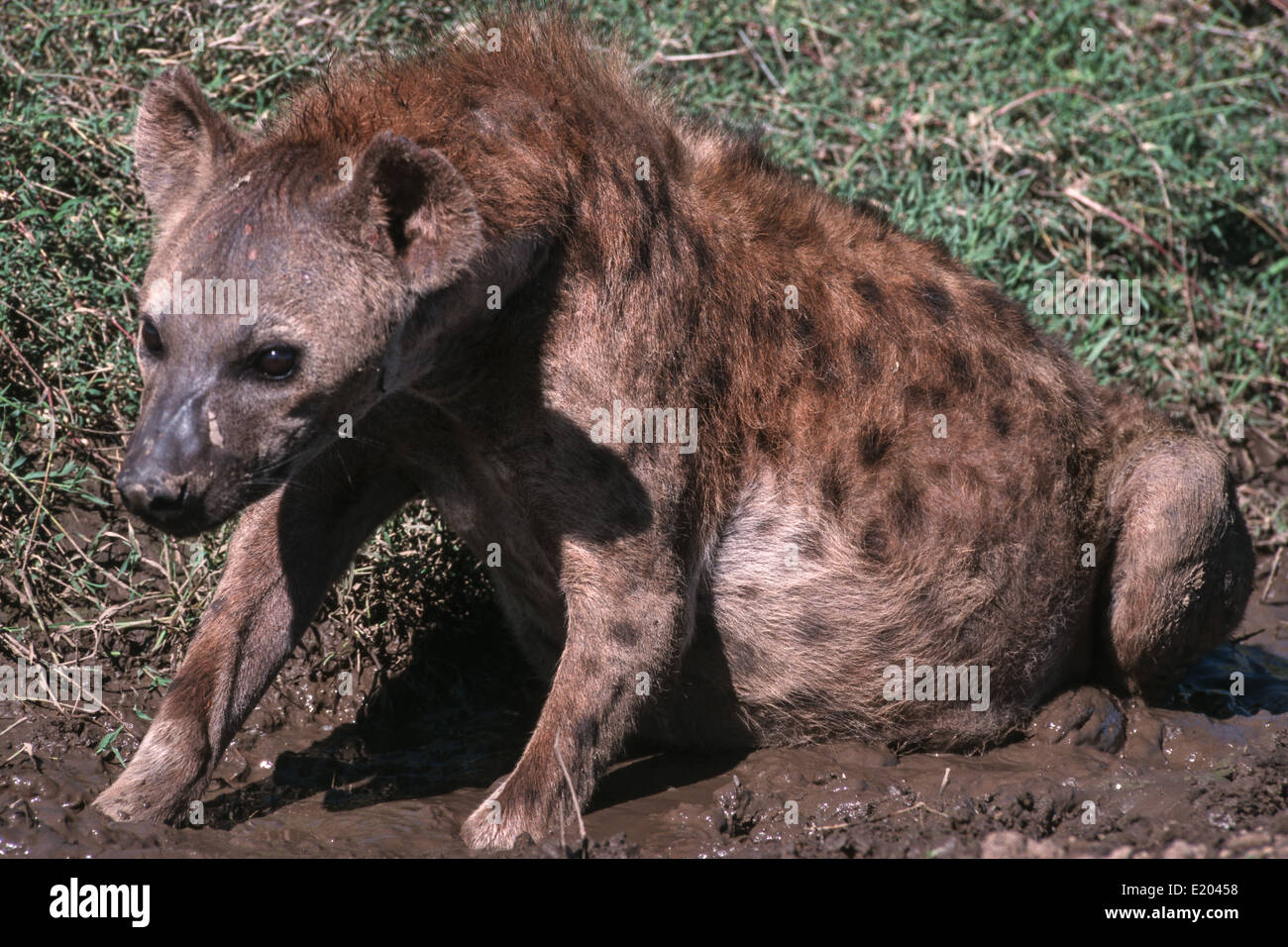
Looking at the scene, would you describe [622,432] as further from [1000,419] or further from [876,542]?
[1000,419]

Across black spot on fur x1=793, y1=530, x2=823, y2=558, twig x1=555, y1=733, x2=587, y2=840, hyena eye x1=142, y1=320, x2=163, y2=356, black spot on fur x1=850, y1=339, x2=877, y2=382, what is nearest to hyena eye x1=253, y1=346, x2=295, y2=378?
hyena eye x1=142, y1=320, x2=163, y2=356

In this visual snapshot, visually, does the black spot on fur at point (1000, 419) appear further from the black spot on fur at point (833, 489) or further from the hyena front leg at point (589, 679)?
the hyena front leg at point (589, 679)

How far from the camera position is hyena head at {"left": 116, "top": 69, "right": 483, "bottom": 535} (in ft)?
11.9

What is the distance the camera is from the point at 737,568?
4723mm

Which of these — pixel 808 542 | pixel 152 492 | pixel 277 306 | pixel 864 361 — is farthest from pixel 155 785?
pixel 864 361

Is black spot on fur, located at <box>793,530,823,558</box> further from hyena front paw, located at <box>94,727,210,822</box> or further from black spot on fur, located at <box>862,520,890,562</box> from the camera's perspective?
hyena front paw, located at <box>94,727,210,822</box>

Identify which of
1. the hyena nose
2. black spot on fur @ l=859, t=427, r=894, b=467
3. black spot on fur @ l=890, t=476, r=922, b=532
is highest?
black spot on fur @ l=859, t=427, r=894, b=467

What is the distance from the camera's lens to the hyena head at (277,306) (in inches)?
142

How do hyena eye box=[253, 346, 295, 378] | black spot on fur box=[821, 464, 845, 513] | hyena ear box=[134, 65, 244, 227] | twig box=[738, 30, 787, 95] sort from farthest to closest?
twig box=[738, 30, 787, 95]
black spot on fur box=[821, 464, 845, 513]
hyena ear box=[134, 65, 244, 227]
hyena eye box=[253, 346, 295, 378]

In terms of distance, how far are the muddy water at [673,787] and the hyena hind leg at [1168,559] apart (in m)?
0.24

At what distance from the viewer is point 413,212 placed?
12.5ft

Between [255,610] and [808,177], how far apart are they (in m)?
3.39

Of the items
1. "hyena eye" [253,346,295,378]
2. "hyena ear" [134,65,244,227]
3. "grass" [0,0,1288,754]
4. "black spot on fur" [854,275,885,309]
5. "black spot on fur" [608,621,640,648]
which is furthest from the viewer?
"grass" [0,0,1288,754]

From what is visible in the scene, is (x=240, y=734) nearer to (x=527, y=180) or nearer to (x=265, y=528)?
(x=265, y=528)
